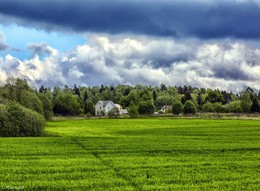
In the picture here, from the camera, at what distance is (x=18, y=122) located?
62.3 m

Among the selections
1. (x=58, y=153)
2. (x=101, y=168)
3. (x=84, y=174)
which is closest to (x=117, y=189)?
(x=84, y=174)

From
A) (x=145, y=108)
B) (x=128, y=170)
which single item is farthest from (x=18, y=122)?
(x=145, y=108)

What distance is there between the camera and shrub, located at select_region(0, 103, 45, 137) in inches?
2393

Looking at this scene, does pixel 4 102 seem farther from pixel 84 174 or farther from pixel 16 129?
pixel 84 174

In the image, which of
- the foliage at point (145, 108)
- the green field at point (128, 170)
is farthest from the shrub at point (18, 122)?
the foliage at point (145, 108)

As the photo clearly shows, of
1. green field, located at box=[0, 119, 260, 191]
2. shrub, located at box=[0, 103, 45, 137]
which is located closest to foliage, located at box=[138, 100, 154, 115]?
shrub, located at box=[0, 103, 45, 137]

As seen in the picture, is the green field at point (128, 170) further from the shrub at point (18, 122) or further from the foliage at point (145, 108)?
the foliage at point (145, 108)

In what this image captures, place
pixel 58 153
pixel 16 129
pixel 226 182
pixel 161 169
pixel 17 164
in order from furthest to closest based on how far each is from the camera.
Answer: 1. pixel 16 129
2. pixel 58 153
3. pixel 17 164
4. pixel 161 169
5. pixel 226 182

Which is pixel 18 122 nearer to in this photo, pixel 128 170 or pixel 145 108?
pixel 128 170

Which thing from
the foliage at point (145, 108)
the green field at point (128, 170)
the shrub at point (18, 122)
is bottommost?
the green field at point (128, 170)

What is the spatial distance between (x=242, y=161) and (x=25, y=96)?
79.2m

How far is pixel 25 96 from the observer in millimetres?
101125

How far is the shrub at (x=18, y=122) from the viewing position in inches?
2393

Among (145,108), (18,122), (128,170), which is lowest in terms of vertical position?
(128,170)
